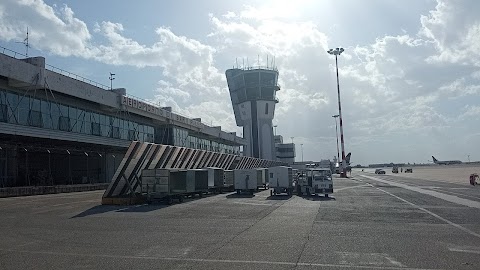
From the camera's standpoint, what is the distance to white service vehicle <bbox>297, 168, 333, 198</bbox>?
37938 mm

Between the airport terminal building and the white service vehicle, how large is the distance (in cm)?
1165

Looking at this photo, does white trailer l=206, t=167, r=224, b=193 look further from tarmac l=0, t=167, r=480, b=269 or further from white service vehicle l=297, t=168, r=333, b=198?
tarmac l=0, t=167, r=480, b=269

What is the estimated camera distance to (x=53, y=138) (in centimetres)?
4772

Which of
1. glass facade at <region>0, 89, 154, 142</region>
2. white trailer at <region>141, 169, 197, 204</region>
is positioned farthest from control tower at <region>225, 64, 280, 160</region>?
white trailer at <region>141, 169, 197, 204</region>

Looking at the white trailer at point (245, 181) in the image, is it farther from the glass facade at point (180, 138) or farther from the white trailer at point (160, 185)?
the glass facade at point (180, 138)

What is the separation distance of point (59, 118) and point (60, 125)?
84 cm

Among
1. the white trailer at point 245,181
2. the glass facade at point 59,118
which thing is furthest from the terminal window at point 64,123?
the white trailer at point 245,181

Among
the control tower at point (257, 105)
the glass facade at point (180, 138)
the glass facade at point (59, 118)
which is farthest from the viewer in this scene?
the control tower at point (257, 105)

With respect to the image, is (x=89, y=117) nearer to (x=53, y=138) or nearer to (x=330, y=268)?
(x=53, y=138)

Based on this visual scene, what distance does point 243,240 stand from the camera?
14211 mm

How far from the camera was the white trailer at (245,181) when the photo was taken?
4244 centimetres

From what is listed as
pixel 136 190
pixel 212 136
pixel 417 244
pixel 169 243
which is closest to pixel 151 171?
pixel 136 190

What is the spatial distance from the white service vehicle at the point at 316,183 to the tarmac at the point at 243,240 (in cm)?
1476

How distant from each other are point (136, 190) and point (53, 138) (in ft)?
66.0
